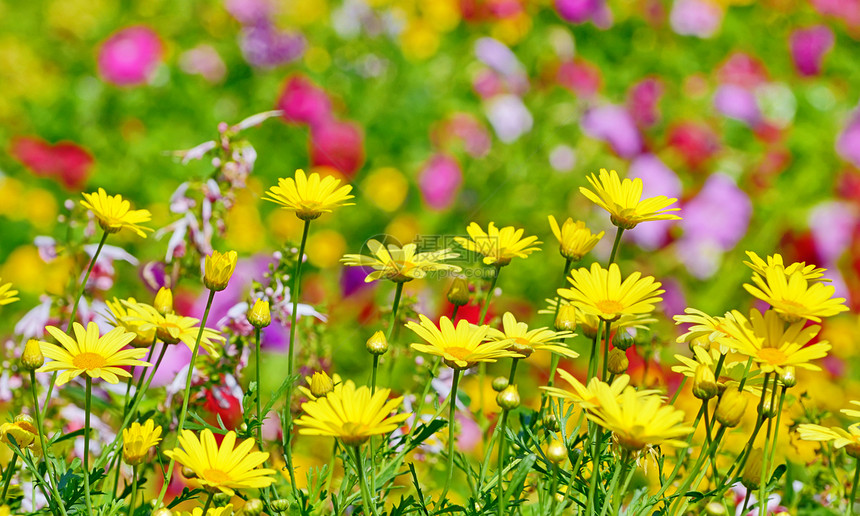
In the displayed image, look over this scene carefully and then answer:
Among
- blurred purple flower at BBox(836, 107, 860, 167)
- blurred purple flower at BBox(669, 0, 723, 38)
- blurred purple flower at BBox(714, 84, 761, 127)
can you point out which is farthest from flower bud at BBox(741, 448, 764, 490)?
blurred purple flower at BBox(669, 0, 723, 38)

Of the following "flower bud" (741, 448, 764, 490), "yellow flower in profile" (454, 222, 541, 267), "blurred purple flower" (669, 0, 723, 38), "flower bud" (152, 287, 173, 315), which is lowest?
"flower bud" (741, 448, 764, 490)

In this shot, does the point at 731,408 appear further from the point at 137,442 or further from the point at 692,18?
the point at 692,18

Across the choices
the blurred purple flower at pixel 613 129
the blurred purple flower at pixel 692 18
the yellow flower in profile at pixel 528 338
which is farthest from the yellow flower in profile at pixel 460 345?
the blurred purple flower at pixel 692 18

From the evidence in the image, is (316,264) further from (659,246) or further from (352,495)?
(352,495)

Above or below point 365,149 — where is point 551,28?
above

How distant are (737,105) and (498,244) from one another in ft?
5.61

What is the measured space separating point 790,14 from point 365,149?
159cm

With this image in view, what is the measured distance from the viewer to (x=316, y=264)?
5.27 ft

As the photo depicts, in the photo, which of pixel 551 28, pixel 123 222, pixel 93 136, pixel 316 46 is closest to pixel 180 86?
pixel 93 136

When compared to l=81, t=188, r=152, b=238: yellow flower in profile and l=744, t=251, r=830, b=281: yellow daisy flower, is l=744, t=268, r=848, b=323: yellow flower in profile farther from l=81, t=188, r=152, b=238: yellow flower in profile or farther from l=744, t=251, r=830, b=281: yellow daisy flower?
l=81, t=188, r=152, b=238: yellow flower in profile

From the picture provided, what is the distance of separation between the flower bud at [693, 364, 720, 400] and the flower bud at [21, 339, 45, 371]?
34cm

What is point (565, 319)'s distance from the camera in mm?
498

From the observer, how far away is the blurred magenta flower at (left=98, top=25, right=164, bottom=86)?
1.90m

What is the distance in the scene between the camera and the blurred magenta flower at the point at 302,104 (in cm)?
181
